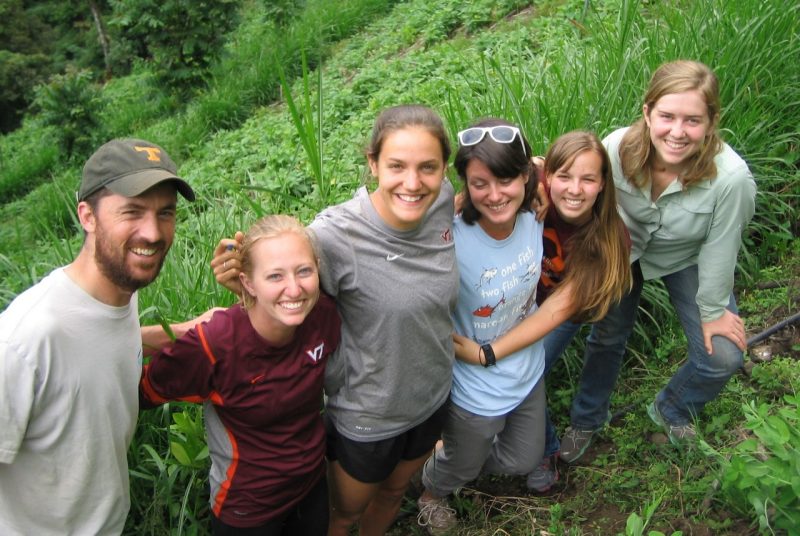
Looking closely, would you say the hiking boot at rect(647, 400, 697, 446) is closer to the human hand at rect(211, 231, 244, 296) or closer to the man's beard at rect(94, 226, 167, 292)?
the human hand at rect(211, 231, 244, 296)

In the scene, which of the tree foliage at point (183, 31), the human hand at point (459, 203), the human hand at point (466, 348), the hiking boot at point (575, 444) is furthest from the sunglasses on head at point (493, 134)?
the tree foliage at point (183, 31)

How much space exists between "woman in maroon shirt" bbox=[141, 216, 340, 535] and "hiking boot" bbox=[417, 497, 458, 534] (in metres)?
0.78

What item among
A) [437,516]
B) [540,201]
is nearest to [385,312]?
[540,201]

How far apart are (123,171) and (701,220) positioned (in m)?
2.06

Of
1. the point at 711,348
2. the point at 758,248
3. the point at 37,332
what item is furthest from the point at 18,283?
the point at 758,248

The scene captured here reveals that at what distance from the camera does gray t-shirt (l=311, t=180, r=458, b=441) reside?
212cm

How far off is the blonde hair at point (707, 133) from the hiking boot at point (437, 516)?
156 centimetres

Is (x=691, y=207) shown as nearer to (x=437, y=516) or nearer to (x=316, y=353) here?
(x=316, y=353)

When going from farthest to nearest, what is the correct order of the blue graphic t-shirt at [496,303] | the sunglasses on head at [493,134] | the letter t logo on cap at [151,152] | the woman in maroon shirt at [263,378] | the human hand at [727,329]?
1. the human hand at [727,329]
2. the blue graphic t-shirt at [496,303]
3. the sunglasses on head at [493,134]
4. the woman in maroon shirt at [263,378]
5. the letter t logo on cap at [151,152]

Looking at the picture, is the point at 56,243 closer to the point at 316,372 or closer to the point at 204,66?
the point at 316,372

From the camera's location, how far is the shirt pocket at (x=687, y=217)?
2.60m

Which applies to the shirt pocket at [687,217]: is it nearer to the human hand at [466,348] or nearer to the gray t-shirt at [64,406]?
the human hand at [466,348]

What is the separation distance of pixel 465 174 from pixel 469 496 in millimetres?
1599

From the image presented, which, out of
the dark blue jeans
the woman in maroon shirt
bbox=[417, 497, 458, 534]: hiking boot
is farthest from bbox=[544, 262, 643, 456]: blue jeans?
the woman in maroon shirt
